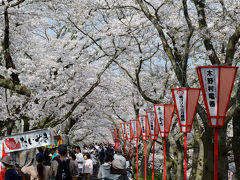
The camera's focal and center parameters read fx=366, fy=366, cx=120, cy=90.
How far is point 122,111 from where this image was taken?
32.2 meters

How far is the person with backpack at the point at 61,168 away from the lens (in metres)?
7.28

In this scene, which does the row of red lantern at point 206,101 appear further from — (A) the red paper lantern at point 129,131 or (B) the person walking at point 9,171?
(A) the red paper lantern at point 129,131

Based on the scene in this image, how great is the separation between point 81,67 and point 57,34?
226 inches

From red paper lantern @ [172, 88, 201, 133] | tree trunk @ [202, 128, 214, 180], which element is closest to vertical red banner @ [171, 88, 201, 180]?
red paper lantern @ [172, 88, 201, 133]

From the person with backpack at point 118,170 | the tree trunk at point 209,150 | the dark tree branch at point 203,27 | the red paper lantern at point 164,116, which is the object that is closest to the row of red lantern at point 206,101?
the red paper lantern at point 164,116

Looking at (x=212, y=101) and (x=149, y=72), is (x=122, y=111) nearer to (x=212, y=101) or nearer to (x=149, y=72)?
(x=149, y=72)

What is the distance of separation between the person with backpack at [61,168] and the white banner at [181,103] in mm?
4088

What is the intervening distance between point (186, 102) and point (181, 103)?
0.20 meters

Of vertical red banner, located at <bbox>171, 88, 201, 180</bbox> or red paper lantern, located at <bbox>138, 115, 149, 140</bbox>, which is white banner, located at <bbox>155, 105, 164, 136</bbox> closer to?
vertical red banner, located at <bbox>171, 88, 201, 180</bbox>

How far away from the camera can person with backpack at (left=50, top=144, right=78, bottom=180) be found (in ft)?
23.9

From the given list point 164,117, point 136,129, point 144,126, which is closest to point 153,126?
point 144,126

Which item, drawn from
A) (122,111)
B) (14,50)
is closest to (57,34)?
(14,50)

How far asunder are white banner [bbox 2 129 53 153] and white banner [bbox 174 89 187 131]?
12.1 feet

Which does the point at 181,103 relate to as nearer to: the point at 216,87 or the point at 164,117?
the point at 216,87
